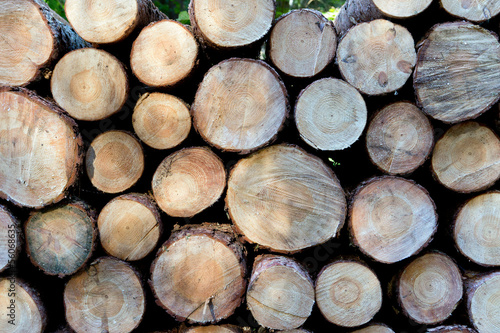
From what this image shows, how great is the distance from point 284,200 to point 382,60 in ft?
3.00

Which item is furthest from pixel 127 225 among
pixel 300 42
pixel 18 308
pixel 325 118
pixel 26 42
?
pixel 300 42

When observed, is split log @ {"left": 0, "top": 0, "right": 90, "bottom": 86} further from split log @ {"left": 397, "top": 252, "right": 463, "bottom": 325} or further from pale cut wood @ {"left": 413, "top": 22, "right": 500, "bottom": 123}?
split log @ {"left": 397, "top": 252, "right": 463, "bottom": 325}

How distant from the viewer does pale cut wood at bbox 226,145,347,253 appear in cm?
182

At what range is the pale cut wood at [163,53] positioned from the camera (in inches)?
74.4

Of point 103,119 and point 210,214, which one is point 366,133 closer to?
point 210,214

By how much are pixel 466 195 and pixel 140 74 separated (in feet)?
6.42

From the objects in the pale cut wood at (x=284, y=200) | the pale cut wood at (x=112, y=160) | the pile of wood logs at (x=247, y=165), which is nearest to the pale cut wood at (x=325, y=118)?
the pile of wood logs at (x=247, y=165)

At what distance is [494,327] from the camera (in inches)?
76.4

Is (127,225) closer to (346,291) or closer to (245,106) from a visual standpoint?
(245,106)

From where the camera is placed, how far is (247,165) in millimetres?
1841

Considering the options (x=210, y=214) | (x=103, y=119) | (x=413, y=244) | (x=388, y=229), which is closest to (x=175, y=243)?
(x=210, y=214)

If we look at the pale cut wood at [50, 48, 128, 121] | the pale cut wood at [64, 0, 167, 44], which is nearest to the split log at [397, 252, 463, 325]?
the pale cut wood at [50, 48, 128, 121]

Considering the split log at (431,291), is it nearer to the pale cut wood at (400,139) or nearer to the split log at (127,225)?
the pale cut wood at (400,139)

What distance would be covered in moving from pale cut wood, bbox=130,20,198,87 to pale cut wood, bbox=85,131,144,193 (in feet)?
1.16
